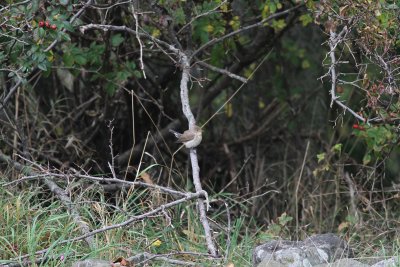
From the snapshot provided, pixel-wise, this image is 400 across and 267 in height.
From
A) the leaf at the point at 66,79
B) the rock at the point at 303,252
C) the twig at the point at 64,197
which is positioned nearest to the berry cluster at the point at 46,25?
the twig at the point at 64,197

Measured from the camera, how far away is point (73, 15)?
5.64 m

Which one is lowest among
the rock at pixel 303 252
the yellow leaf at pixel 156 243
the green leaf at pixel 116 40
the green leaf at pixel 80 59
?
the rock at pixel 303 252

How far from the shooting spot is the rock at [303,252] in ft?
14.9

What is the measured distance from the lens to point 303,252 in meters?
4.62

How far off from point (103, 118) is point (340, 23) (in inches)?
109

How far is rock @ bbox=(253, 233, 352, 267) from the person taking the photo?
4.55 meters

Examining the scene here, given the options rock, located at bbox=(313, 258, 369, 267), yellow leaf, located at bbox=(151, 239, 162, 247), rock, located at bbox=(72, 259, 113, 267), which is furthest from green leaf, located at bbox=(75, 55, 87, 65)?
rock, located at bbox=(313, 258, 369, 267)

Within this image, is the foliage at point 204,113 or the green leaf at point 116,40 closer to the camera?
the foliage at point 204,113

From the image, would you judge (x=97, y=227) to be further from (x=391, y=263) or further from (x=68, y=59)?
(x=391, y=263)

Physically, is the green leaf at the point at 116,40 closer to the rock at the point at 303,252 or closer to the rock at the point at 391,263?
the rock at the point at 303,252

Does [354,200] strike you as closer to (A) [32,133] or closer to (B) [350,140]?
(B) [350,140]

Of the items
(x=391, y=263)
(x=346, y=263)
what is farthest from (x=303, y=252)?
(x=391, y=263)

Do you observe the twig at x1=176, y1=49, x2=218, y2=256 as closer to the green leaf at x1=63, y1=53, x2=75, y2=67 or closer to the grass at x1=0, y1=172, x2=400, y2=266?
the grass at x1=0, y1=172, x2=400, y2=266

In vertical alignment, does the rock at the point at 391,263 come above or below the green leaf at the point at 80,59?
below
